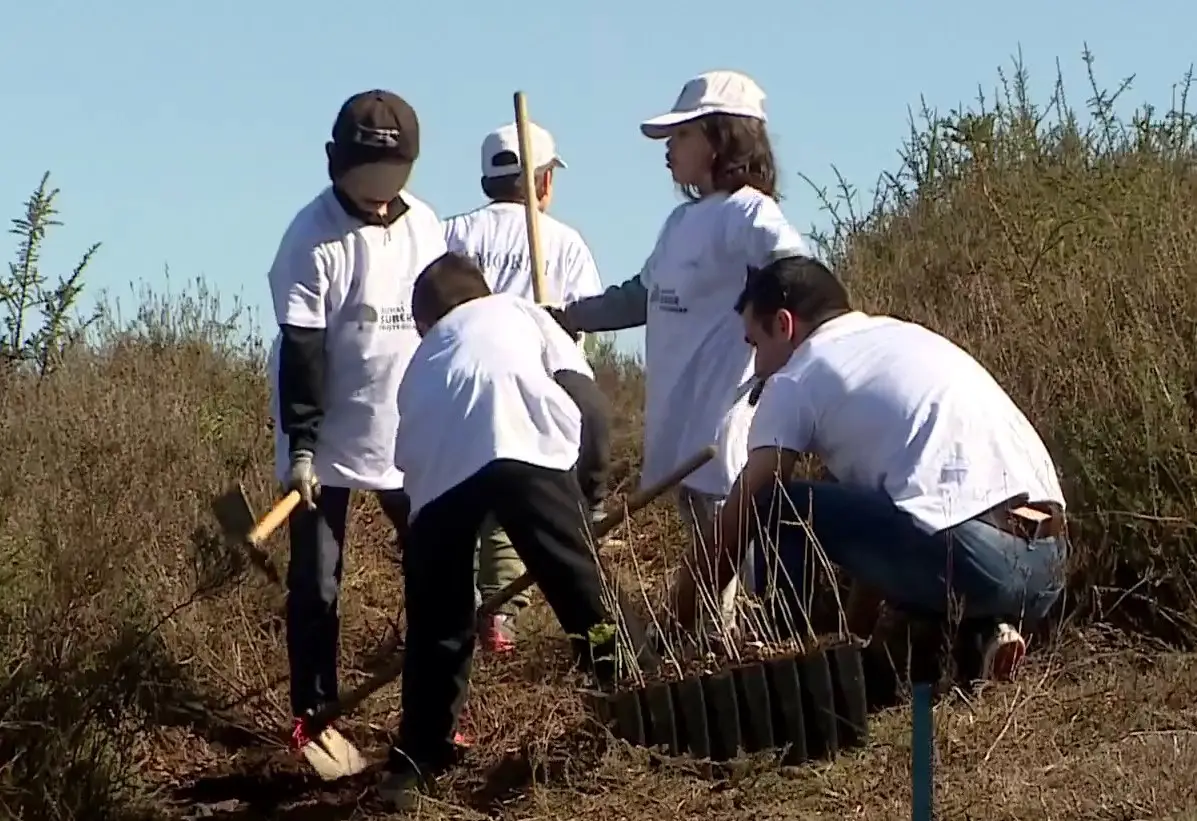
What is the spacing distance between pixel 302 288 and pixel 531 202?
120 cm

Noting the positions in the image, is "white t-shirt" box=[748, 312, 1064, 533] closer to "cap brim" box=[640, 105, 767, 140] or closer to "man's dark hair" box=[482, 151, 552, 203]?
"cap brim" box=[640, 105, 767, 140]

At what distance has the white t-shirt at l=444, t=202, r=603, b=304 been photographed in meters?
6.05

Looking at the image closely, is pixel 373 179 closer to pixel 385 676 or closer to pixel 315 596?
pixel 315 596

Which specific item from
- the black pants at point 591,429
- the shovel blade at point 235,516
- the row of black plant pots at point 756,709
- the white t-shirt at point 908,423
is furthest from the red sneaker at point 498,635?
the white t-shirt at point 908,423

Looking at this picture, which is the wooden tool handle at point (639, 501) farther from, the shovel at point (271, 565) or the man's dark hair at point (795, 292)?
the shovel at point (271, 565)

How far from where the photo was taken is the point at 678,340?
5.01m

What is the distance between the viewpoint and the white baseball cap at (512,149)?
6137 mm

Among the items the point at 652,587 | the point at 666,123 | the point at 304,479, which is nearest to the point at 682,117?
the point at 666,123

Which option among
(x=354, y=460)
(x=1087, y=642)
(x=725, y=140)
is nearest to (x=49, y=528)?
(x=354, y=460)

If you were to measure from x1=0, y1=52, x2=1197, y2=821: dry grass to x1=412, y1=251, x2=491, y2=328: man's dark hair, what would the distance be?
899 mm

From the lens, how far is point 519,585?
187 inches

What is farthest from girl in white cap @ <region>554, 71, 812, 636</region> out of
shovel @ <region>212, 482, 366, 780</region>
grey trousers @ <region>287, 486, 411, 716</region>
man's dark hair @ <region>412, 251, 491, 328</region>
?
shovel @ <region>212, 482, 366, 780</region>

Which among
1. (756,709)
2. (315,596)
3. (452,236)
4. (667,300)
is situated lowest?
(756,709)

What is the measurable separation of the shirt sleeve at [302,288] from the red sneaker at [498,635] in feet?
4.28
